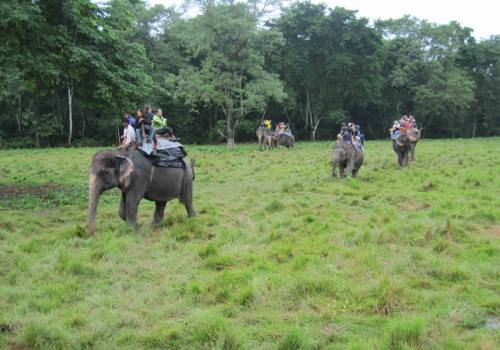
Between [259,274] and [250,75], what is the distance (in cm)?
3622

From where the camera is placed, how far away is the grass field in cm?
542

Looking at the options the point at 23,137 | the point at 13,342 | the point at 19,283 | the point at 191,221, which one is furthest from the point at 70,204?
the point at 23,137

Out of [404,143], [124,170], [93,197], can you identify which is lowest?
[93,197]

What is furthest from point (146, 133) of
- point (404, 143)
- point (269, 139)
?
point (269, 139)

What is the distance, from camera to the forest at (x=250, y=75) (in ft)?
51.0

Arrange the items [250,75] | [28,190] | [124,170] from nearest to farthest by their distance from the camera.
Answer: [124,170]
[28,190]
[250,75]

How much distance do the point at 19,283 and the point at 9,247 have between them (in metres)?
2.19

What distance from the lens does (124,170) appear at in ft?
32.4

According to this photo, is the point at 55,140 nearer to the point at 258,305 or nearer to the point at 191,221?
the point at 191,221

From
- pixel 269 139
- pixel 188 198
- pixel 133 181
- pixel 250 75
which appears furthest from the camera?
pixel 250 75

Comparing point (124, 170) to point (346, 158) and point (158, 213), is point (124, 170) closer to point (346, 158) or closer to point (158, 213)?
point (158, 213)

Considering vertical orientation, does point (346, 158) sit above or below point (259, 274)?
above

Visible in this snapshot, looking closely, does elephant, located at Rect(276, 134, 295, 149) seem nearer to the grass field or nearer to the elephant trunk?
the grass field

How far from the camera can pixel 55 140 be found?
48.0 m
